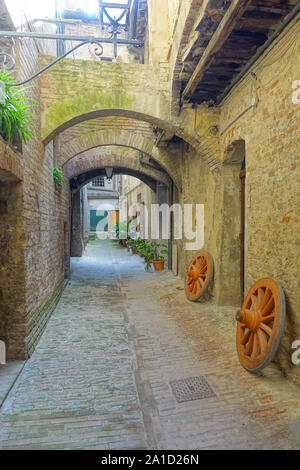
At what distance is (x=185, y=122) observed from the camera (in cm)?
534

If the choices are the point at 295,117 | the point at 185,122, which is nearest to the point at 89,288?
the point at 185,122

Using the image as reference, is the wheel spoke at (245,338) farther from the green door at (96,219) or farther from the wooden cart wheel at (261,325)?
the green door at (96,219)

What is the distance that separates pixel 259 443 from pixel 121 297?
15.4 feet

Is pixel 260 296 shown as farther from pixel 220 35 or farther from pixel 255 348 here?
pixel 220 35

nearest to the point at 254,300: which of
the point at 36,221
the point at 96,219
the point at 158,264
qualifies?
the point at 36,221

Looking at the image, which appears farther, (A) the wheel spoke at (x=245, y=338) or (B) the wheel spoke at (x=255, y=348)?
(A) the wheel spoke at (x=245, y=338)

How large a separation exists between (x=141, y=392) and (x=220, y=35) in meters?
4.08

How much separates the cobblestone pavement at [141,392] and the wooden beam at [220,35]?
12.8 ft

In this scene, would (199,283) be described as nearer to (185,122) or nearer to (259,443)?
(185,122)

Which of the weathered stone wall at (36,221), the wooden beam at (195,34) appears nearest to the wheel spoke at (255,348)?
the weathered stone wall at (36,221)

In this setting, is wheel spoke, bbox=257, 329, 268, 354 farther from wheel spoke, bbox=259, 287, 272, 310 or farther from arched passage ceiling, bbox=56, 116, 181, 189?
arched passage ceiling, bbox=56, 116, 181, 189

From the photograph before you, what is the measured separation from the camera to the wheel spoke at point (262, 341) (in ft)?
9.82

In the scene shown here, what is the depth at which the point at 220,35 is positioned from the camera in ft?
10.9
